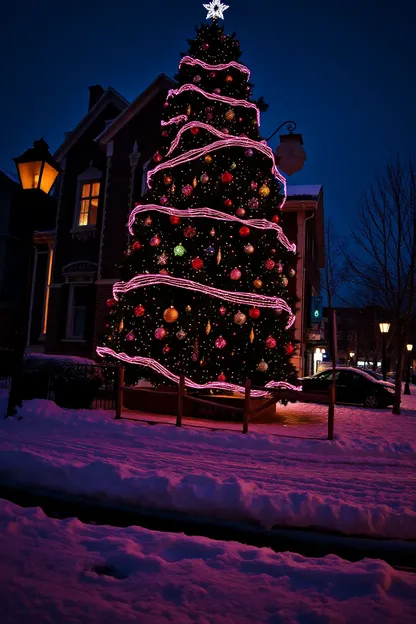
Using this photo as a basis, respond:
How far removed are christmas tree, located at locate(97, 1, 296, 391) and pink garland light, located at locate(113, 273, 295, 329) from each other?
0.03m

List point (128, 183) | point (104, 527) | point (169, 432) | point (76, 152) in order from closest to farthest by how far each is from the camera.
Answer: point (104, 527) → point (169, 432) → point (128, 183) → point (76, 152)

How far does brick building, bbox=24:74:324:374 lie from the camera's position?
19.6m

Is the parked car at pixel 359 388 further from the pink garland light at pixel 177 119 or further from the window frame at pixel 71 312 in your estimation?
the pink garland light at pixel 177 119

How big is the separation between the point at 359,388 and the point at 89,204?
542 inches

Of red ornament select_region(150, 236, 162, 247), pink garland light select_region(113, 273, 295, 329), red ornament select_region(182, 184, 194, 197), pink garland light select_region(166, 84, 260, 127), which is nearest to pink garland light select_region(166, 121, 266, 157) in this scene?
pink garland light select_region(166, 84, 260, 127)

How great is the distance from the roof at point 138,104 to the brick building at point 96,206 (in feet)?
0.12

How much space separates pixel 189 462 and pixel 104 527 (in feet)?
8.39

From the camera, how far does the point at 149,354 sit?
11.5 m

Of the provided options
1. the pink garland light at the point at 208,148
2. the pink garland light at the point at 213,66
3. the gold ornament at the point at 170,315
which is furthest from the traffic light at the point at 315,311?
the gold ornament at the point at 170,315

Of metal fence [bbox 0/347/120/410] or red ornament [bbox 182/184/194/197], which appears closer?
metal fence [bbox 0/347/120/410]

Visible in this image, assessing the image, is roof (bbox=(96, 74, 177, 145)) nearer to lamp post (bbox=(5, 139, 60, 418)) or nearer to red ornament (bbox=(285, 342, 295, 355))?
lamp post (bbox=(5, 139, 60, 418))

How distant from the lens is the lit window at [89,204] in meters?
20.6

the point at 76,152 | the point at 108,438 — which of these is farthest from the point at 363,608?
the point at 76,152

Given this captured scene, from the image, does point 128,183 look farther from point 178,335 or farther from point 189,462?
point 189,462
